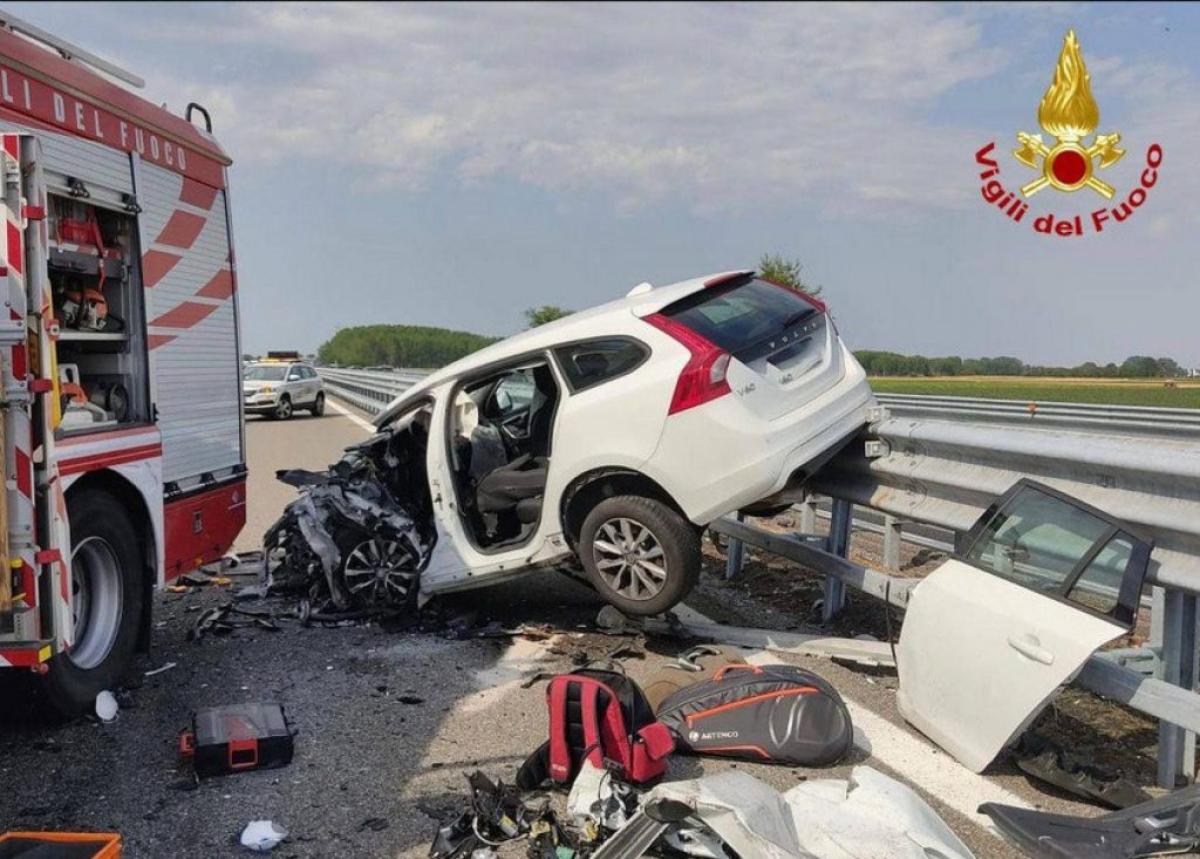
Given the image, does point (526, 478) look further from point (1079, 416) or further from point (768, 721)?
point (1079, 416)

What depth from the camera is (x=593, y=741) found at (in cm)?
388

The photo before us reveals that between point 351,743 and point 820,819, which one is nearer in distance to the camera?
point 820,819

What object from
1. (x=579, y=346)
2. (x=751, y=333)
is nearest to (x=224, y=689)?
(x=579, y=346)

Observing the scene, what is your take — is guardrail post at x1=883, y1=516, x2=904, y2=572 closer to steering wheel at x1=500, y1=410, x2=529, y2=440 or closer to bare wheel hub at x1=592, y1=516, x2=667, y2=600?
bare wheel hub at x1=592, y1=516, x2=667, y2=600

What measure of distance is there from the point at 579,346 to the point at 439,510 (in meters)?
1.35

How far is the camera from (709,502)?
5.29 meters

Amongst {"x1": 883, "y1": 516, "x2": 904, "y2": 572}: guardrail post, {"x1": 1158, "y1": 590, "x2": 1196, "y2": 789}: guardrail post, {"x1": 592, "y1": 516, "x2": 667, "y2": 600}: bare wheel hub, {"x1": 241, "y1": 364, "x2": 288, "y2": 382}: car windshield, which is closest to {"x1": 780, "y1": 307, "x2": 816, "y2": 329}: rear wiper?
{"x1": 592, "y1": 516, "x2": 667, "y2": 600}: bare wheel hub

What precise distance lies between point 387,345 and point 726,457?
72677 millimetres

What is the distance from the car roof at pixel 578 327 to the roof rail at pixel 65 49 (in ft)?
7.80

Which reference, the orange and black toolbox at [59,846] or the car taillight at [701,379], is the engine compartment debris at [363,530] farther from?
the orange and black toolbox at [59,846]

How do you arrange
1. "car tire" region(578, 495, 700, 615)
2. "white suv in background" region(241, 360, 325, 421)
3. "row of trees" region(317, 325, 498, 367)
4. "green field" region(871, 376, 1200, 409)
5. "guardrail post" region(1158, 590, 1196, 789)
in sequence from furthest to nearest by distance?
"row of trees" region(317, 325, 498, 367), "white suv in background" region(241, 360, 325, 421), "green field" region(871, 376, 1200, 409), "car tire" region(578, 495, 700, 615), "guardrail post" region(1158, 590, 1196, 789)

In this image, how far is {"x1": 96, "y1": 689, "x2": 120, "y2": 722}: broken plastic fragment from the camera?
4.81 m

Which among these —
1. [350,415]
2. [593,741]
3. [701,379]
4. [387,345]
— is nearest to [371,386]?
[350,415]

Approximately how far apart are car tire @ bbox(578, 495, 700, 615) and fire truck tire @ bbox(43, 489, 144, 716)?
7.62ft
